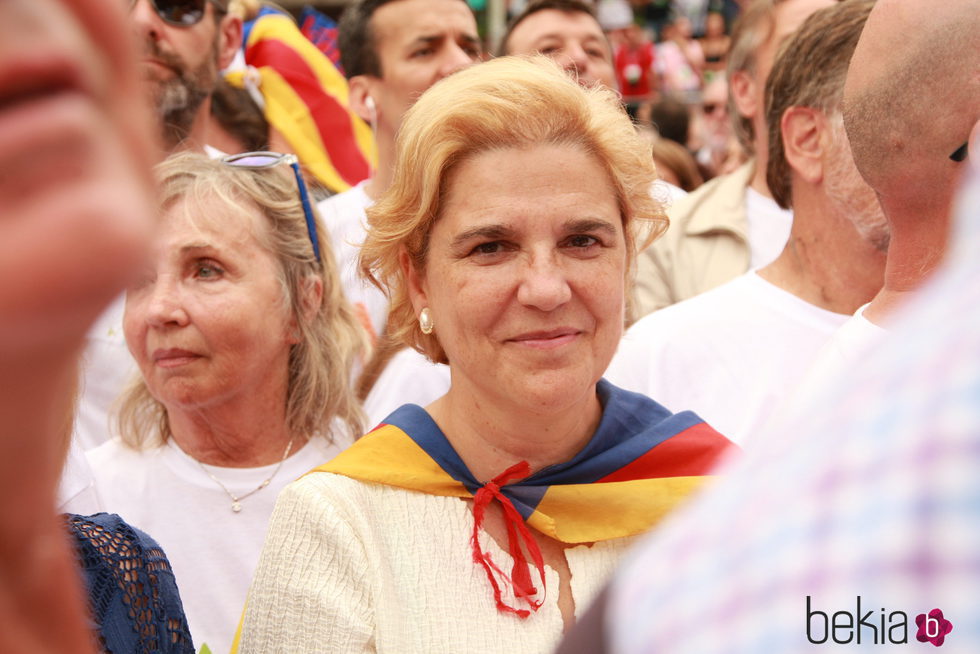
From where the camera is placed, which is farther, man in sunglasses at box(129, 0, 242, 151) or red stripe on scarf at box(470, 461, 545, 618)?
man in sunglasses at box(129, 0, 242, 151)

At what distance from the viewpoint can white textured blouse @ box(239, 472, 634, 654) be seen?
2123 millimetres

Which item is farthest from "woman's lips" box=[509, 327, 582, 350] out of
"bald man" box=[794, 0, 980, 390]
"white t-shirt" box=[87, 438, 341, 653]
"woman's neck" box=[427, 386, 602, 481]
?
"white t-shirt" box=[87, 438, 341, 653]

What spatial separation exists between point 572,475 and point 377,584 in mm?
525

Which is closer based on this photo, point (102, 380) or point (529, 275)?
point (529, 275)

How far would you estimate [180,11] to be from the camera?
4.41 meters

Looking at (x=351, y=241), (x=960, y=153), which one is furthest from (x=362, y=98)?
(x=960, y=153)

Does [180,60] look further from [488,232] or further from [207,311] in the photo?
[488,232]

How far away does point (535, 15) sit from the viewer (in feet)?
17.2

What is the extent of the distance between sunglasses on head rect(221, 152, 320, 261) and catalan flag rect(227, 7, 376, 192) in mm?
2248

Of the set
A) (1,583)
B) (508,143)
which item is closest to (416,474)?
(508,143)

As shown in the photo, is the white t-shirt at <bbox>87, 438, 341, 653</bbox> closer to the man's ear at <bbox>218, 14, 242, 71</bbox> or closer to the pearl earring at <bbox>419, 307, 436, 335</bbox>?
the pearl earring at <bbox>419, 307, 436, 335</bbox>

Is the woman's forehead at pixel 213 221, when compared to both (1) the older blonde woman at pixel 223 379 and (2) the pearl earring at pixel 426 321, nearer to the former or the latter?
(1) the older blonde woman at pixel 223 379

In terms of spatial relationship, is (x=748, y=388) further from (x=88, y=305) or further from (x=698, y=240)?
(x=88, y=305)

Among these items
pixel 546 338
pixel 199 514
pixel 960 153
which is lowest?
pixel 199 514
